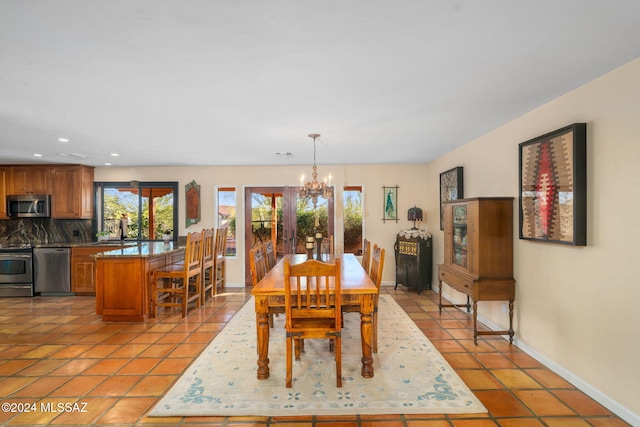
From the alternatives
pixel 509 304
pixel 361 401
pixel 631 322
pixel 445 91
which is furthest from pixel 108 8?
pixel 509 304

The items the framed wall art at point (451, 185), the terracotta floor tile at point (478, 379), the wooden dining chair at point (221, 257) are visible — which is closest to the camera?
the terracotta floor tile at point (478, 379)

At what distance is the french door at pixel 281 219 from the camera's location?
19.5 ft

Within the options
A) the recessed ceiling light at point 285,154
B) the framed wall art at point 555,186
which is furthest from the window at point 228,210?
the framed wall art at point 555,186

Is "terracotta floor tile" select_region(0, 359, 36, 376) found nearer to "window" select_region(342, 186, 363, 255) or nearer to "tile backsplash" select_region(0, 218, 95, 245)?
"tile backsplash" select_region(0, 218, 95, 245)

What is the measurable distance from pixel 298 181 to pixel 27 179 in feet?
15.6

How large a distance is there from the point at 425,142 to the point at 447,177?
0.96m

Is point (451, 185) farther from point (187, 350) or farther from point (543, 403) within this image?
point (187, 350)

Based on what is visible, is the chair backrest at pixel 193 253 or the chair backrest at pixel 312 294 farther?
the chair backrest at pixel 193 253

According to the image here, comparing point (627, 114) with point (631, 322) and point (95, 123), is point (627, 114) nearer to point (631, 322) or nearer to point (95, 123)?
point (631, 322)

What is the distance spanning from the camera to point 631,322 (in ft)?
6.51

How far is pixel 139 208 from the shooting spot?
5965 millimetres

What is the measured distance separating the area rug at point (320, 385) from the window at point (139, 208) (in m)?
3.52

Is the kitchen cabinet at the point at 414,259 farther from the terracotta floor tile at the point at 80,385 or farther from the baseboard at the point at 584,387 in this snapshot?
the terracotta floor tile at the point at 80,385

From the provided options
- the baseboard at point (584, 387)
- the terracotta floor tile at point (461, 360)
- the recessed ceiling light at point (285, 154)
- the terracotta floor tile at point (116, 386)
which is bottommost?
the terracotta floor tile at point (116, 386)
